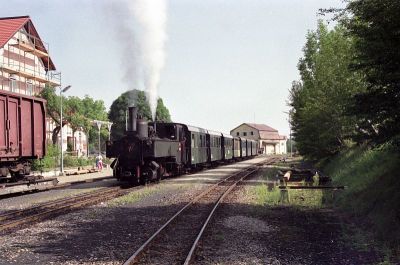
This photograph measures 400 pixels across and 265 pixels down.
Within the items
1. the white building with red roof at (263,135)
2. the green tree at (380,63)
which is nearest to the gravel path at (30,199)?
the green tree at (380,63)

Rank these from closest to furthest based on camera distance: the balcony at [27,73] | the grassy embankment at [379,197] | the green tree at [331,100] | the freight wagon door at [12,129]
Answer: the grassy embankment at [379,197] → the freight wagon door at [12,129] → the green tree at [331,100] → the balcony at [27,73]

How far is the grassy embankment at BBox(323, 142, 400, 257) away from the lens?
8.38 metres

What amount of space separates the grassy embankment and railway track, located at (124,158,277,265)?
3407 mm

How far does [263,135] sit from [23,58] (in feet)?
268

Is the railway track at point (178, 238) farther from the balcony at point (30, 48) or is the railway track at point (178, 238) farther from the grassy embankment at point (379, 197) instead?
the balcony at point (30, 48)

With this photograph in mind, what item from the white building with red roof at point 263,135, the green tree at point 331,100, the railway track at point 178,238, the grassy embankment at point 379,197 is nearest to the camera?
the railway track at point 178,238

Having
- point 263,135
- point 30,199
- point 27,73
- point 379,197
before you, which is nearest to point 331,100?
point 379,197

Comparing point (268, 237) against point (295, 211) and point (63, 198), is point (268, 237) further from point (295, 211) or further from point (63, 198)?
point (63, 198)

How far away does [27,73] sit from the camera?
4441cm

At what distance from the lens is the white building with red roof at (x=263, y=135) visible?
118 m

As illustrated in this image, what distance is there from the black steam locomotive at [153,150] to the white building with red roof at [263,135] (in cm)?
8922

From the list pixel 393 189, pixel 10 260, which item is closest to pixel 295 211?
pixel 393 189

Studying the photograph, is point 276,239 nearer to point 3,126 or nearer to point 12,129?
point 3,126

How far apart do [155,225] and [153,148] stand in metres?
9.48
